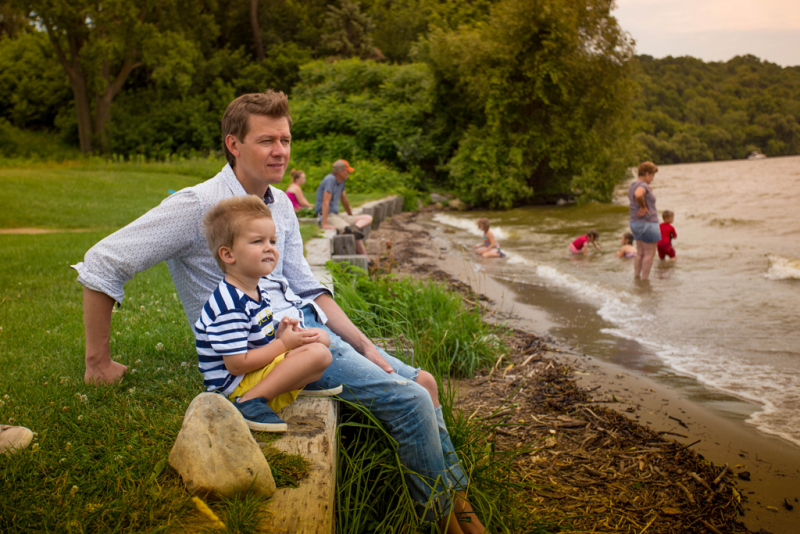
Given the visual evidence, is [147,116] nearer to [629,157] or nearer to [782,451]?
[629,157]

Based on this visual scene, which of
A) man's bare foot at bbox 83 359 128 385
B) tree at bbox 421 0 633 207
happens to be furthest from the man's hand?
tree at bbox 421 0 633 207

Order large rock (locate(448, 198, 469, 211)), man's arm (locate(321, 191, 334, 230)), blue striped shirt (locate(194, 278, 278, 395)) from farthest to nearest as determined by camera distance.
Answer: large rock (locate(448, 198, 469, 211)), man's arm (locate(321, 191, 334, 230)), blue striped shirt (locate(194, 278, 278, 395))

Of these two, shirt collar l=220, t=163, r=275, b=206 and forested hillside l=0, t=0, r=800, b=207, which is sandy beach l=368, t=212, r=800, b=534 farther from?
forested hillside l=0, t=0, r=800, b=207

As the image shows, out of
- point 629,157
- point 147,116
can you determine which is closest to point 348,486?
point 629,157

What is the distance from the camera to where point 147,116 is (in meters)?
33.1

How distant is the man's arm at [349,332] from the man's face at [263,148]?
0.73 meters

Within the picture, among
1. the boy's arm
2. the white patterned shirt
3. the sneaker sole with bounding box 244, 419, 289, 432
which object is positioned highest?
the white patterned shirt

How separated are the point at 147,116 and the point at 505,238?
26999mm

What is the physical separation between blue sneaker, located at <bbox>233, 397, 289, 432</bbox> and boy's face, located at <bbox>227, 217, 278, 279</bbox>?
54cm

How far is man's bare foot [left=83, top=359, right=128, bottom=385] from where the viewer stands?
2893 millimetres

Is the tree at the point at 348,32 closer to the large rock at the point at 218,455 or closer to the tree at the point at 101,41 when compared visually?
the tree at the point at 101,41

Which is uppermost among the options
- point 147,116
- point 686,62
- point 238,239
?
point 686,62

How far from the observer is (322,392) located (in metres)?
2.60

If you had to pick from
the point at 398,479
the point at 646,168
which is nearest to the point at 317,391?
the point at 398,479
